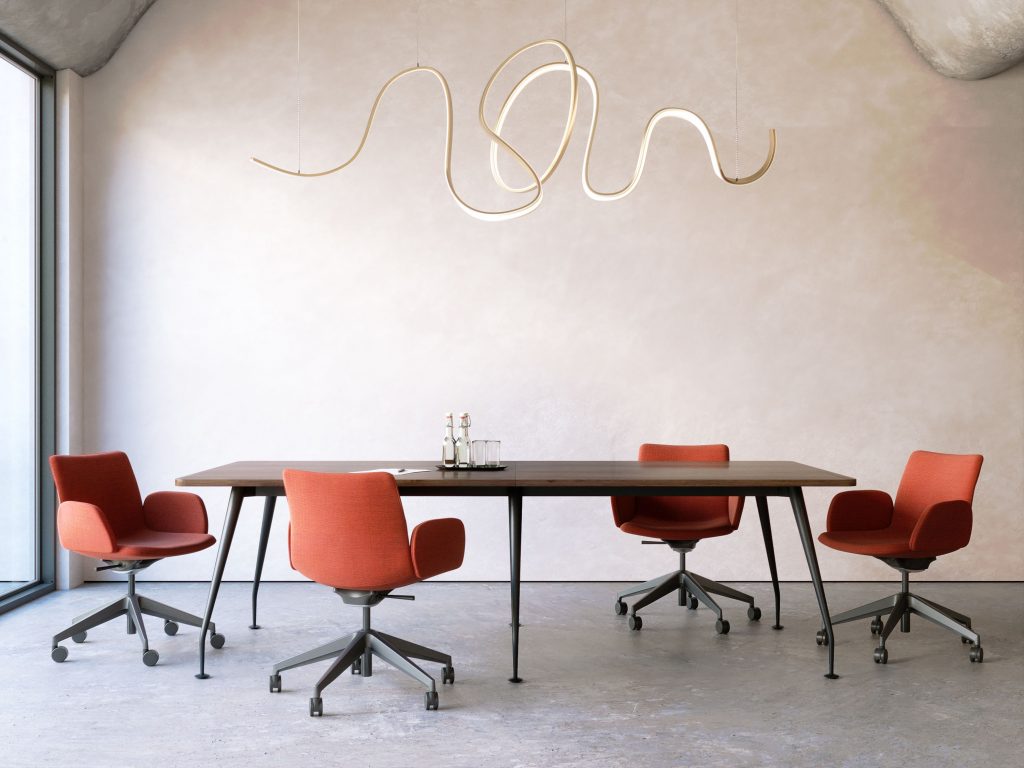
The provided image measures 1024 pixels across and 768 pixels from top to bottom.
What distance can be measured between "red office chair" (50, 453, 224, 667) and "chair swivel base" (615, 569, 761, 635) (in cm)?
197

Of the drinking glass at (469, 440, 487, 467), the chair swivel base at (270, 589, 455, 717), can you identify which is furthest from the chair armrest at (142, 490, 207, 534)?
the drinking glass at (469, 440, 487, 467)

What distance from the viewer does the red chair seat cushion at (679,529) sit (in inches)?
172

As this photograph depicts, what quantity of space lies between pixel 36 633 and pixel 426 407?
2.39 metres

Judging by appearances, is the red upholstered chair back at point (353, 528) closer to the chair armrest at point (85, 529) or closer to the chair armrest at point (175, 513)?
the chair armrest at point (85, 529)

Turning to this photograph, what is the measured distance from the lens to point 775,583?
4.43m

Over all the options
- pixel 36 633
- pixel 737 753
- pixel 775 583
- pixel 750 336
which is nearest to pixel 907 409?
pixel 750 336

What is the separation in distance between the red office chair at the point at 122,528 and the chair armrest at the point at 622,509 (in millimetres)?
1936

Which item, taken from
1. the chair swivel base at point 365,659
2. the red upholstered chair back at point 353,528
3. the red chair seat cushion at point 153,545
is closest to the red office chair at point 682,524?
the chair swivel base at point 365,659

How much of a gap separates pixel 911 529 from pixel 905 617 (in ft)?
1.43

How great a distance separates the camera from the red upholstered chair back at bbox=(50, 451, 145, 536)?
13.2ft

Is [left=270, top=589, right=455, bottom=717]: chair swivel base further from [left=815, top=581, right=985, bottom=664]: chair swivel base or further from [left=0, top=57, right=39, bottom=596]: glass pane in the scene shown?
[left=0, top=57, right=39, bottom=596]: glass pane

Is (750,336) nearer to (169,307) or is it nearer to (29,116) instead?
(169,307)

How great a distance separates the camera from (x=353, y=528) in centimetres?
318

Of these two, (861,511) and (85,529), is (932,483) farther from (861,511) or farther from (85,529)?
(85,529)
